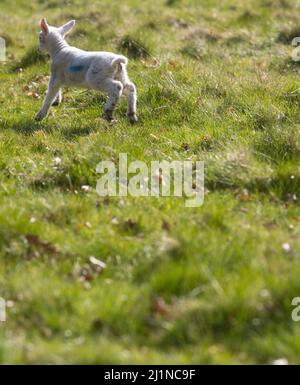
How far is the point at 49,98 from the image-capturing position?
350 inches

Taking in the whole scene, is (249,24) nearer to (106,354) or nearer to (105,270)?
(105,270)

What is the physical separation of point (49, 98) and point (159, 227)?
3.93 m

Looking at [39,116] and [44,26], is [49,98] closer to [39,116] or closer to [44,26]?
[39,116]

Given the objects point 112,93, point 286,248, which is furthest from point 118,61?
point 286,248

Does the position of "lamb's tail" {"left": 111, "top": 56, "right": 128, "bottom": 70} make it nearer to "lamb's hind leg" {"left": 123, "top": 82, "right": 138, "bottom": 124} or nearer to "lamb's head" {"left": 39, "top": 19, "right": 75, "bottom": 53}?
"lamb's hind leg" {"left": 123, "top": 82, "right": 138, "bottom": 124}

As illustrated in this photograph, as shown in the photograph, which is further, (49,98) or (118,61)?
(49,98)

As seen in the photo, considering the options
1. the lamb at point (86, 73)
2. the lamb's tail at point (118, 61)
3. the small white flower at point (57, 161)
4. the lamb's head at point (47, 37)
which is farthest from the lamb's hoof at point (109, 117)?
the lamb's head at point (47, 37)

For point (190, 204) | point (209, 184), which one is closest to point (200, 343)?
point (190, 204)

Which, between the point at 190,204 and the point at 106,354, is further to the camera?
the point at 190,204

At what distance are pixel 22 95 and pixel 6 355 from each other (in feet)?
21.4

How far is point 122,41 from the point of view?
1189cm

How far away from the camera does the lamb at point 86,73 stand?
839cm

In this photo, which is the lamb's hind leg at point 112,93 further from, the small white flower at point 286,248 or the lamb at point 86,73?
the small white flower at point 286,248

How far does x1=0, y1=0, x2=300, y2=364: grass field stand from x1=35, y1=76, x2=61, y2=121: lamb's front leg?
0.46ft
